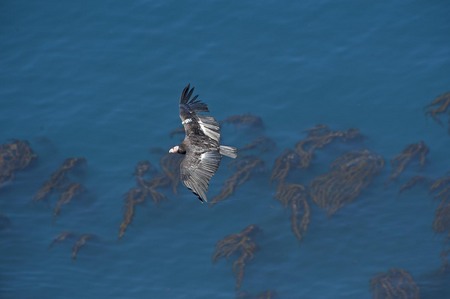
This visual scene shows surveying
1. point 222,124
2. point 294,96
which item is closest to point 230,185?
point 222,124

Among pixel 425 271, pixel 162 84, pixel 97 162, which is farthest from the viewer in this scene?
pixel 162 84

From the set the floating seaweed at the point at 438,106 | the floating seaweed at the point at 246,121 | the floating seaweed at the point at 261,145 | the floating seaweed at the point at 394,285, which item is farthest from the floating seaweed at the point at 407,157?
the floating seaweed at the point at 246,121

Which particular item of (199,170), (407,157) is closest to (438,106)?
(407,157)

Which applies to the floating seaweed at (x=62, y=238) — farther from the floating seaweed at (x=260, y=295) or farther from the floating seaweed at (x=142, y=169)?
the floating seaweed at (x=260, y=295)

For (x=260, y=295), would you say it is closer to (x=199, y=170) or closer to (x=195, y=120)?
(x=195, y=120)

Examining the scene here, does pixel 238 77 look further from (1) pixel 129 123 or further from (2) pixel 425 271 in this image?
(2) pixel 425 271

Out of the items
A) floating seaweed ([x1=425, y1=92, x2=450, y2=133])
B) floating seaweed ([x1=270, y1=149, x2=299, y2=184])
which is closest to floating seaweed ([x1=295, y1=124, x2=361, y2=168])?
floating seaweed ([x1=270, y1=149, x2=299, y2=184])

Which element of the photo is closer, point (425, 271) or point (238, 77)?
point (425, 271)
